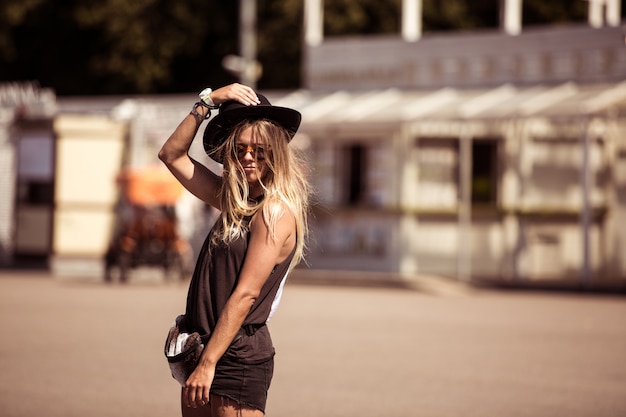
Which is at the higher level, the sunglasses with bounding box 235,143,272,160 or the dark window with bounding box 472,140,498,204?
the dark window with bounding box 472,140,498,204

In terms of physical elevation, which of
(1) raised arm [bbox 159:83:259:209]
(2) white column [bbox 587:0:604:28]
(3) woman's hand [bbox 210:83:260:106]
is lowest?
(1) raised arm [bbox 159:83:259:209]

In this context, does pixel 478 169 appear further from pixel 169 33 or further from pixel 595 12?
pixel 169 33

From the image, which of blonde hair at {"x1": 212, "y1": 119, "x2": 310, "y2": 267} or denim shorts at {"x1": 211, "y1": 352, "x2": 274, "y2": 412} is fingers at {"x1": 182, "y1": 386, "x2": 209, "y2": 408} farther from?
blonde hair at {"x1": 212, "y1": 119, "x2": 310, "y2": 267}

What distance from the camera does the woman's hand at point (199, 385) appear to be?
4754mm

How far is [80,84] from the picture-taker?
47969mm

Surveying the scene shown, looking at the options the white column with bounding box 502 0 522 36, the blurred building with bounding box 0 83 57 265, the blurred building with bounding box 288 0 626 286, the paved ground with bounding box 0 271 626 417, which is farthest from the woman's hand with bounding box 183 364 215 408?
the blurred building with bounding box 0 83 57 265

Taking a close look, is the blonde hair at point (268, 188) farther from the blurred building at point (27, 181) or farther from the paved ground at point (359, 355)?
the blurred building at point (27, 181)

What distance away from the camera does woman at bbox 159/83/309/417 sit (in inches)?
189

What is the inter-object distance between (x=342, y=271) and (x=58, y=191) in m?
5.89

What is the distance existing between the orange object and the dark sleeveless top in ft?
65.0

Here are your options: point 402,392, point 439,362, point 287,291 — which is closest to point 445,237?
point 287,291

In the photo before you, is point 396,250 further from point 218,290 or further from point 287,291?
point 218,290

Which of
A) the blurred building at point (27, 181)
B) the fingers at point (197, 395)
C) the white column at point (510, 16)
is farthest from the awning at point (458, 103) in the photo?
the fingers at point (197, 395)

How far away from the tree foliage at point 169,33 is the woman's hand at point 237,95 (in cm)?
3661
